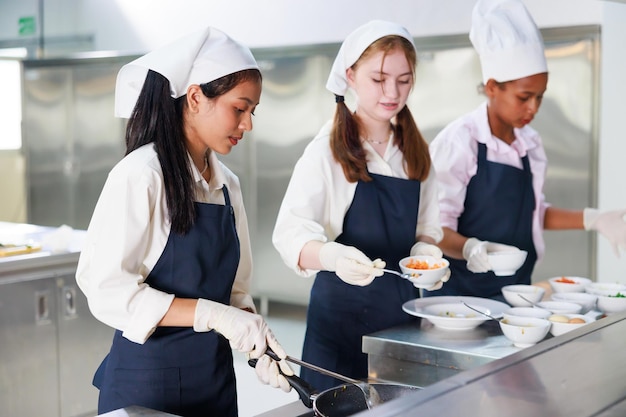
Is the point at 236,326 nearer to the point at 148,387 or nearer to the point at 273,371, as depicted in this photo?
the point at 273,371

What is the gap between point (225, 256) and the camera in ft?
6.28

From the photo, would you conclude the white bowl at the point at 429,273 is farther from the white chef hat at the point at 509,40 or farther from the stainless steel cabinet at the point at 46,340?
the stainless steel cabinet at the point at 46,340

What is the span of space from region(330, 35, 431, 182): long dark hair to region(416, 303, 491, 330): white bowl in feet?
1.37

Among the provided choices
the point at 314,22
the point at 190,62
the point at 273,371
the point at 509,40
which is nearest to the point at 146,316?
the point at 273,371

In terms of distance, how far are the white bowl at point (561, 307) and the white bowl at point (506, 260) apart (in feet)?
0.57

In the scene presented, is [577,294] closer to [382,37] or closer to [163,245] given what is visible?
[382,37]

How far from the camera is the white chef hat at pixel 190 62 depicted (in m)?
1.80

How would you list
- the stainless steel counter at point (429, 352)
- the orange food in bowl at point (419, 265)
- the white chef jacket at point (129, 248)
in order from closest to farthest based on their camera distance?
the white chef jacket at point (129, 248), the stainless steel counter at point (429, 352), the orange food in bowl at point (419, 265)

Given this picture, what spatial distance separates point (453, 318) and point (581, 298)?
0.46 m

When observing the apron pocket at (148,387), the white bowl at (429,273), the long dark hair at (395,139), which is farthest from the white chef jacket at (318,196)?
the apron pocket at (148,387)

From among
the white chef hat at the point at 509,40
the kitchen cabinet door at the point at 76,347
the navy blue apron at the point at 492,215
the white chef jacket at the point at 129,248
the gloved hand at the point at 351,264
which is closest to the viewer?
the white chef jacket at the point at 129,248

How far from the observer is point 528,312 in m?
2.13

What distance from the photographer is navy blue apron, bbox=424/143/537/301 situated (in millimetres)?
2752

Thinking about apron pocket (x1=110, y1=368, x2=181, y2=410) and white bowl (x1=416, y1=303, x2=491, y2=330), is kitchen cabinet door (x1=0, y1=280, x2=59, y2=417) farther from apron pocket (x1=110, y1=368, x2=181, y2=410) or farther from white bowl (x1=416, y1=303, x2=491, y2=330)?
white bowl (x1=416, y1=303, x2=491, y2=330)
